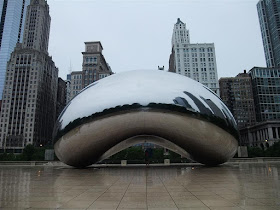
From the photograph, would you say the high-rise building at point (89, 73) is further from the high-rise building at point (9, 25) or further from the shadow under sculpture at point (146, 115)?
the shadow under sculpture at point (146, 115)

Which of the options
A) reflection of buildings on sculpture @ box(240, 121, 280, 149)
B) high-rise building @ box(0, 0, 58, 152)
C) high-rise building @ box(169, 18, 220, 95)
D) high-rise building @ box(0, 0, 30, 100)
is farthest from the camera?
high-rise building @ box(0, 0, 30, 100)

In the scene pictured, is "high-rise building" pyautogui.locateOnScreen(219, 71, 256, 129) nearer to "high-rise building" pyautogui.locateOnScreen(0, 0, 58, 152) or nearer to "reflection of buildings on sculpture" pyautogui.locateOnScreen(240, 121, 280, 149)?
"reflection of buildings on sculpture" pyautogui.locateOnScreen(240, 121, 280, 149)

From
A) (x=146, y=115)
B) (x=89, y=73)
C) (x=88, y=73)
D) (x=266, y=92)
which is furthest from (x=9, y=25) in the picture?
(x=146, y=115)

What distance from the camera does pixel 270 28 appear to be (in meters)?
158

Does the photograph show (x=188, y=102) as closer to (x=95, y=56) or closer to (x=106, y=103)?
(x=106, y=103)

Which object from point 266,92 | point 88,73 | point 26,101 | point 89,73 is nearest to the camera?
point 26,101

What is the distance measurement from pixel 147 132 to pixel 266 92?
122348 mm

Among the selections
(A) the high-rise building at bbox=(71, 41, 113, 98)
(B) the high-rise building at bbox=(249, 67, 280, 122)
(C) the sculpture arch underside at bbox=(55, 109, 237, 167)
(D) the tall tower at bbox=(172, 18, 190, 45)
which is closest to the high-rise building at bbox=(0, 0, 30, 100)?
(A) the high-rise building at bbox=(71, 41, 113, 98)

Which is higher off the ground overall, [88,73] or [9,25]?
[9,25]

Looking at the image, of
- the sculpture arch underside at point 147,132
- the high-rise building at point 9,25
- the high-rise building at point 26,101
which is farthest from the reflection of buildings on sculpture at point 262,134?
the high-rise building at point 9,25

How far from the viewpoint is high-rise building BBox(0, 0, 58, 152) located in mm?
105250

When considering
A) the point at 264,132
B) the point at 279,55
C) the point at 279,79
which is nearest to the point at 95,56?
the point at 264,132

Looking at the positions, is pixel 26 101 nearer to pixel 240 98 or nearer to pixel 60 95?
pixel 60 95

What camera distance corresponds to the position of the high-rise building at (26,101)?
10525cm
